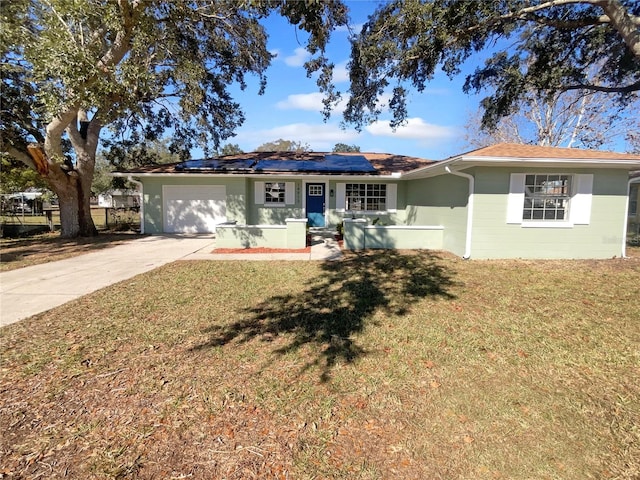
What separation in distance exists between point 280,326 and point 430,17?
30.5ft

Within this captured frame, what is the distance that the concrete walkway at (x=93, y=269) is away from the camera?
5191 millimetres

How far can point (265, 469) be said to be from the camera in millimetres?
2062

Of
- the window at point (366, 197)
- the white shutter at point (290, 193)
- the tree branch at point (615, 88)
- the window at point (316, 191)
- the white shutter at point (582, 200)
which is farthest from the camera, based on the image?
the window at point (316, 191)

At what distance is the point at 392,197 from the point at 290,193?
179 inches

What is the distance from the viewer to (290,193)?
14.3 m

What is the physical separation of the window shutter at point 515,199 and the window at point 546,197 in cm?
31

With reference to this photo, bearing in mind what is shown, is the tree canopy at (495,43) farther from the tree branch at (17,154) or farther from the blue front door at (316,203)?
the tree branch at (17,154)

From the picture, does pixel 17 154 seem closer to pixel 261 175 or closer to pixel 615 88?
pixel 261 175

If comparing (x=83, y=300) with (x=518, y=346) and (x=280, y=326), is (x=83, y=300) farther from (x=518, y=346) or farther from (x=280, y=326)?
(x=518, y=346)

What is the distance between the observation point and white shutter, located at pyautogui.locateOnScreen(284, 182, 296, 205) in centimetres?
1422

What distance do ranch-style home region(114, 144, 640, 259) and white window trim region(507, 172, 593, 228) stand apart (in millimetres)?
27

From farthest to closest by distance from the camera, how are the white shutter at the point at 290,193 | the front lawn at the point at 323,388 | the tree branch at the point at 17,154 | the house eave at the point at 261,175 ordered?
the white shutter at the point at 290,193
the house eave at the point at 261,175
the tree branch at the point at 17,154
the front lawn at the point at 323,388

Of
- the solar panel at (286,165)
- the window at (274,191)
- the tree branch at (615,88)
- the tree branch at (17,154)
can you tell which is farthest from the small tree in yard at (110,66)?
the tree branch at (615,88)

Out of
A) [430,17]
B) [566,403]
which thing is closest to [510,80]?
[430,17]
